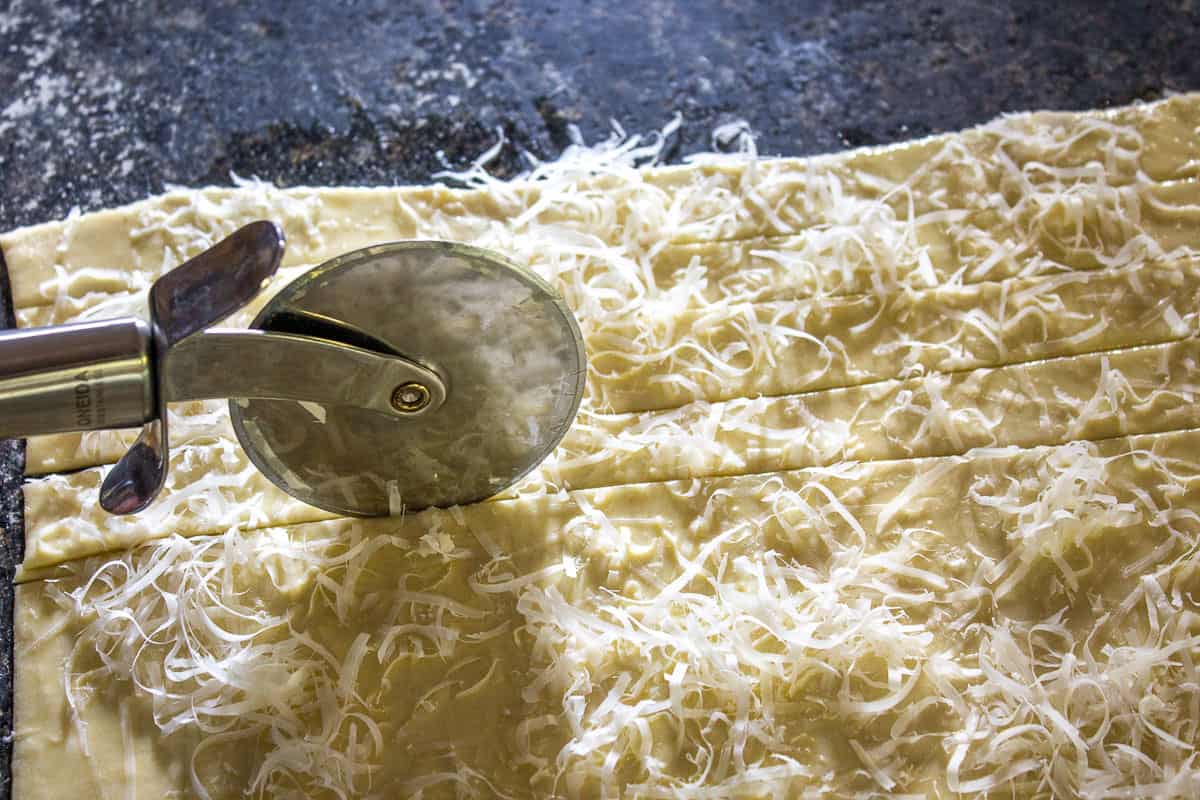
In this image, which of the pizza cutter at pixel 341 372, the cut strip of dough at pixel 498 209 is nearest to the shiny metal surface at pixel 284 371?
the pizza cutter at pixel 341 372

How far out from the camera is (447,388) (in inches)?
52.5

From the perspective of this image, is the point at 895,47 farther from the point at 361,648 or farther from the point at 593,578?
the point at 361,648

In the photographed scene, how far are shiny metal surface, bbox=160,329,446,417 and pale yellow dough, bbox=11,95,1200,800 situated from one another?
245mm

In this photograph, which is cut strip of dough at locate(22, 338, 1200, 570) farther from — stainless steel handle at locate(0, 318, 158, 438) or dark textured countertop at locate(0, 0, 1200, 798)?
dark textured countertop at locate(0, 0, 1200, 798)

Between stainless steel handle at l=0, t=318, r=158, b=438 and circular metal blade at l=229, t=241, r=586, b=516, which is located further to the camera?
circular metal blade at l=229, t=241, r=586, b=516

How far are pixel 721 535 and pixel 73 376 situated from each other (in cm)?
79

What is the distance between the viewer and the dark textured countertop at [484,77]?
1910 mm

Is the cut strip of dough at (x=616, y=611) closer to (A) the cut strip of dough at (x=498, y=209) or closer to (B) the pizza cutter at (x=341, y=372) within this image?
(B) the pizza cutter at (x=341, y=372)

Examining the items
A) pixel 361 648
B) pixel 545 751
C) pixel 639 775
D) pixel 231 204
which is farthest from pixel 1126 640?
pixel 231 204

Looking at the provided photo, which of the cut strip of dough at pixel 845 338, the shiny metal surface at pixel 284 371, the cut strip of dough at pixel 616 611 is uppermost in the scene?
the shiny metal surface at pixel 284 371

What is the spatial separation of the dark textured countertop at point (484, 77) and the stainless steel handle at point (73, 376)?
82cm

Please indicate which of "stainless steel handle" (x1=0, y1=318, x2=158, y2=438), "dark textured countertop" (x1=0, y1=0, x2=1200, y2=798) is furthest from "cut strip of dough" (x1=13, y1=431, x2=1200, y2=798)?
"dark textured countertop" (x1=0, y1=0, x2=1200, y2=798)

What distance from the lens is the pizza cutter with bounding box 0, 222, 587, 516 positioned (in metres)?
1.12

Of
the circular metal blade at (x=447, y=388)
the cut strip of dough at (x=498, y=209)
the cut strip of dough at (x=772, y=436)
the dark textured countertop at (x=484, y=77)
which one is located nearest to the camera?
the circular metal blade at (x=447, y=388)
